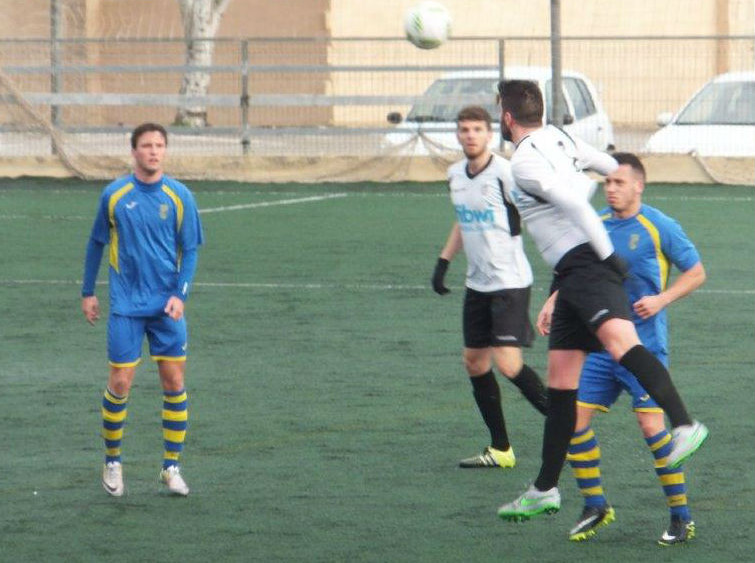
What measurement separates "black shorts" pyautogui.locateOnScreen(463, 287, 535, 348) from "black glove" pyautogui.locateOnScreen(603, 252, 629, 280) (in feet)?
5.43

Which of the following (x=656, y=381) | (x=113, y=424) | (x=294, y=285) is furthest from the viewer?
(x=294, y=285)

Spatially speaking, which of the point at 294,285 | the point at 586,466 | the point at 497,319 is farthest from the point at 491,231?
the point at 294,285

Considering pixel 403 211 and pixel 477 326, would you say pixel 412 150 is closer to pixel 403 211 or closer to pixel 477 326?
pixel 403 211

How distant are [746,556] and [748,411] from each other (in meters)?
3.08

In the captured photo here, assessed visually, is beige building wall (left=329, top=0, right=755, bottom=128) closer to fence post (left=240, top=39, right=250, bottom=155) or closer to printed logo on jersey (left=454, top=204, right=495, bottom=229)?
fence post (left=240, top=39, right=250, bottom=155)

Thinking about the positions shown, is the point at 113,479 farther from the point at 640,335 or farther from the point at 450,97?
the point at 450,97

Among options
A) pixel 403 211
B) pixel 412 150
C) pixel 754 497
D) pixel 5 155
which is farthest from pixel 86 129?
pixel 754 497

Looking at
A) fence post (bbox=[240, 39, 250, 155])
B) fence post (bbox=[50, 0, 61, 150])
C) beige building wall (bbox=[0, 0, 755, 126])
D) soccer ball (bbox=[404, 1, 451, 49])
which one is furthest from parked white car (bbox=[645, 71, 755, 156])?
fence post (bbox=[50, 0, 61, 150])

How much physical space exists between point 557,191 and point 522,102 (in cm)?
43

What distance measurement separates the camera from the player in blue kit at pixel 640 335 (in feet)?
24.6

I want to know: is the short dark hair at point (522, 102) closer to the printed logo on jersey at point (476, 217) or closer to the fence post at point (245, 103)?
the printed logo on jersey at point (476, 217)

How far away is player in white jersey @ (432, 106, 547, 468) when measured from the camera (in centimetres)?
907

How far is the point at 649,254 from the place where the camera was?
25.2ft

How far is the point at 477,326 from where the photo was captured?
920 cm
